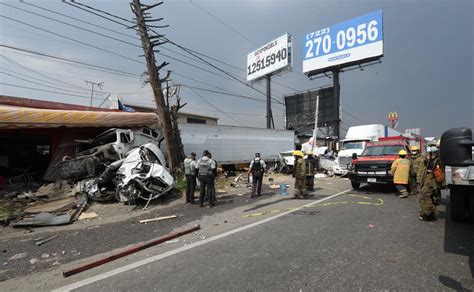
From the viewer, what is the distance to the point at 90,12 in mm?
9812

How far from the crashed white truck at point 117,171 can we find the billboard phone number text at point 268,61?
21976 millimetres

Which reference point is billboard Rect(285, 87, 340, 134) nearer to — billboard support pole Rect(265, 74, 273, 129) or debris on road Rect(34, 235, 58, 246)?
billboard support pole Rect(265, 74, 273, 129)

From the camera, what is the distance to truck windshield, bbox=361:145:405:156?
419 inches

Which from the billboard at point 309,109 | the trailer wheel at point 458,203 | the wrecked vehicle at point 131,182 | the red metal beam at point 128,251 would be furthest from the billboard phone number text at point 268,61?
the red metal beam at point 128,251

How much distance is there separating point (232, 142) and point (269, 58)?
16955 mm

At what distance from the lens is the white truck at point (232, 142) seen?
16.0 metres

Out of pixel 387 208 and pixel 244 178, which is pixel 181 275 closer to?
pixel 387 208

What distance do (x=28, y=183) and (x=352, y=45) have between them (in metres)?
31.2

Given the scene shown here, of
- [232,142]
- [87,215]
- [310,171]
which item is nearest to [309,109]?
[232,142]

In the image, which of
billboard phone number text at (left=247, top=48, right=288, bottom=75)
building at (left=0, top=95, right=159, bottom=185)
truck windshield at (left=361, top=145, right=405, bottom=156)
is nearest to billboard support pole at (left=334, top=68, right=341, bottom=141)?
billboard phone number text at (left=247, top=48, right=288, bottom=75)

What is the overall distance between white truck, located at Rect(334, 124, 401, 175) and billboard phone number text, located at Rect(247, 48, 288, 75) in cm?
1360

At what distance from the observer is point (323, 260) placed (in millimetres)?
3725

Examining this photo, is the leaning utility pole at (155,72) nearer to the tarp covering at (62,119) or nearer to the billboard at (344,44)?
the tarp covering at (62,119)

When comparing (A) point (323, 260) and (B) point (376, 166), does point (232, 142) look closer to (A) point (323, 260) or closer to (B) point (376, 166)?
(B) point (376, 166)
